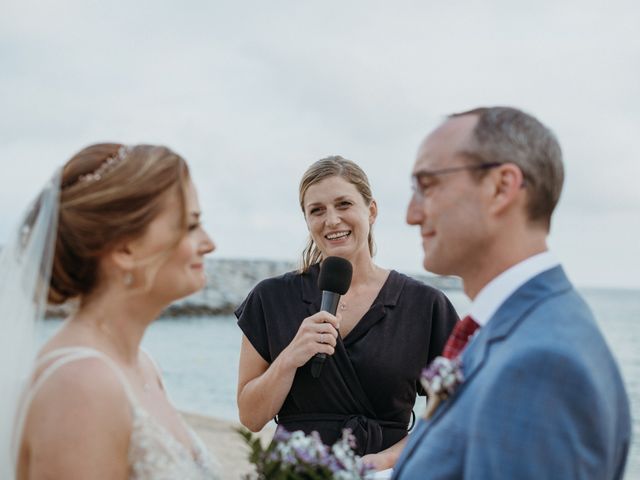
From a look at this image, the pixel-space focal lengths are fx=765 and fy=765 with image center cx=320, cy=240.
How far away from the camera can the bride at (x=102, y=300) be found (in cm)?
199

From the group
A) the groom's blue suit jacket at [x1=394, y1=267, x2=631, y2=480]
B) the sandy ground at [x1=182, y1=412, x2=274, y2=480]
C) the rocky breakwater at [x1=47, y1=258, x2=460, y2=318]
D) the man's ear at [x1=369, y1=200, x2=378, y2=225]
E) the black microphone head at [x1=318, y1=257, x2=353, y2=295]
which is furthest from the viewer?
the rocky breakwater at [x1=47, y1=258, x2=460, y2=318]

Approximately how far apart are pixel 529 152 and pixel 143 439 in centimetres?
134

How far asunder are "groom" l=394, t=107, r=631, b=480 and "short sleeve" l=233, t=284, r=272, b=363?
1.56m

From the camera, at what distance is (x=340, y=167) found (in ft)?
12.5

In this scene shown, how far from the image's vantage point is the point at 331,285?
347 centimetres

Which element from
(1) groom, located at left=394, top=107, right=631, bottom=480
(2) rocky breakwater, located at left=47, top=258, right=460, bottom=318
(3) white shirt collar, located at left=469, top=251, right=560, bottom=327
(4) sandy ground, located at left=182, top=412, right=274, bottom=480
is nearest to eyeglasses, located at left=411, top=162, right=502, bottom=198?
(1) groom, located at left=394, top=107, right=631, bottom=480

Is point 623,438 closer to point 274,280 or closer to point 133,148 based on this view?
point 133,148

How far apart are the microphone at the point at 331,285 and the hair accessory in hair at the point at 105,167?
1430mm

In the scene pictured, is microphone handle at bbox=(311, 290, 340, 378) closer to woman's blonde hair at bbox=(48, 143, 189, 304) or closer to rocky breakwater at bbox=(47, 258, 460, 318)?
woman's blonde hair at bbox=(48, 143, 189, 304)

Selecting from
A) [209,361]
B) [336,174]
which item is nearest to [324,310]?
[336,174]

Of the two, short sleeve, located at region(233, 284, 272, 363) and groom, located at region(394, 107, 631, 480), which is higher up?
groom, located at region(394, 107, 631, 480)

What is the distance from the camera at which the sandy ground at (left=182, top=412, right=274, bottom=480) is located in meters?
11.1

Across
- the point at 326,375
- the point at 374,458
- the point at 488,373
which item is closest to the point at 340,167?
the point at 326,375

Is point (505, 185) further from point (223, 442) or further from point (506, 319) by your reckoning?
point (223, 442)
